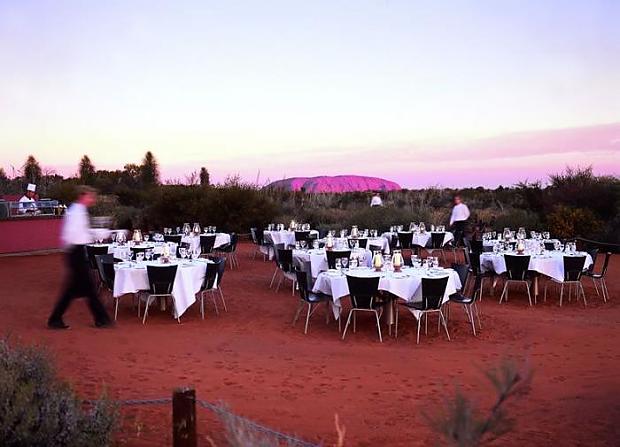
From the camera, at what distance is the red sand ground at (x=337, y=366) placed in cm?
534

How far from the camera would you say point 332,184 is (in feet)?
119

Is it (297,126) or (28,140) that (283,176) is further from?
(28,140)

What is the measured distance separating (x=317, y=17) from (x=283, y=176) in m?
15.5

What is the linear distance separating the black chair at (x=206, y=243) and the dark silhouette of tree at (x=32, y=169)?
78.1ft

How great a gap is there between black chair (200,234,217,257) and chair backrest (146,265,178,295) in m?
6.10

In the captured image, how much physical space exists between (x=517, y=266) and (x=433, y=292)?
11.0ft

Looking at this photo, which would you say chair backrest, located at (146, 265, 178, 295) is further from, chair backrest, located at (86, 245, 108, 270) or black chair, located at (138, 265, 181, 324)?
chair backrest, located at (86, 245, 108, 270)

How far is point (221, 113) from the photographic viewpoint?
2098 cm

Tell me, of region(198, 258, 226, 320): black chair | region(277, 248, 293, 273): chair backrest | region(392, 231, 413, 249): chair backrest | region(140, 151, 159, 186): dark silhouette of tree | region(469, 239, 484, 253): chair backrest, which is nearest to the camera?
region(198, 258, 226, 320): black chair

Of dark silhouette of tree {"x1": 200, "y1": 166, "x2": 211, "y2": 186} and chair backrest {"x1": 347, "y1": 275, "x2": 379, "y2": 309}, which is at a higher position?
dark silhouette of tree {"x1": 200, "y1": 166, "x2": 211, "y2": 186}

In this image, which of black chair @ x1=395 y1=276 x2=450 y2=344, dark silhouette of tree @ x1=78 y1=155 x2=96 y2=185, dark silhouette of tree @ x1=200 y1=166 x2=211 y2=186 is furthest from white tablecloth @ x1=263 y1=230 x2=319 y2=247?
dark silhouette of tree @ x1=78 y1=155 x2=96 y2=185

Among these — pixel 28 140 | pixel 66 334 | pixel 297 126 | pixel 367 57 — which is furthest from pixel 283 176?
pixel 66 334

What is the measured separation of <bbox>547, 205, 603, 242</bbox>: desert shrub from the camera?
2052cm

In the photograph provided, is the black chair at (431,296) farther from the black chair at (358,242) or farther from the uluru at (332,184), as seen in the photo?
the uluru at (332,184)
